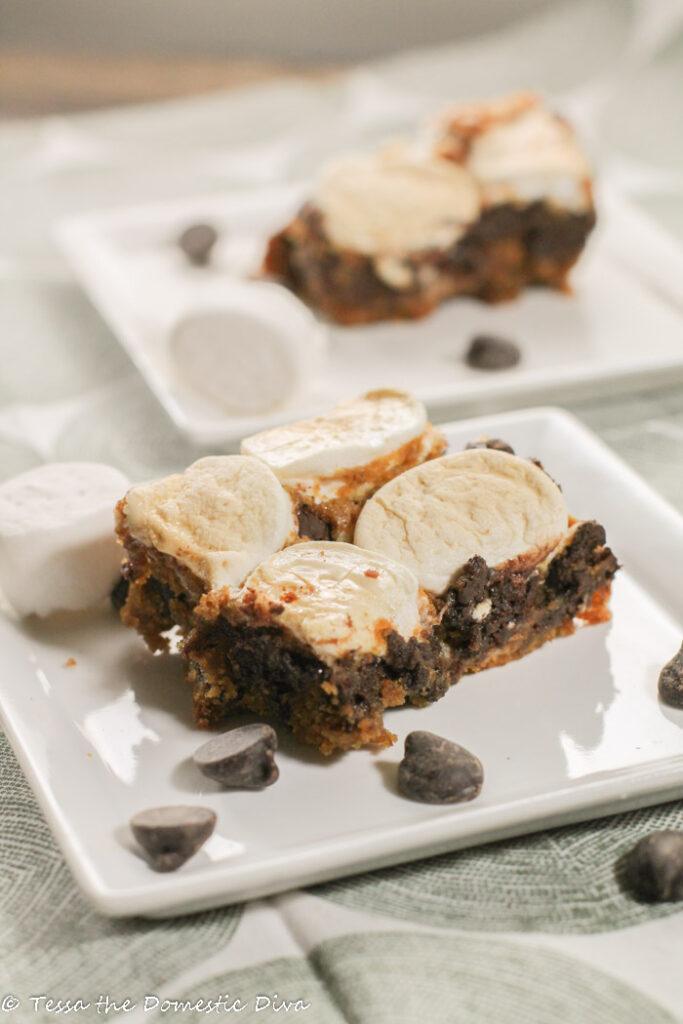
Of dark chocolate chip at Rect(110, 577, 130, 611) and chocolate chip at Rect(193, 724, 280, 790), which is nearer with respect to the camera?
chocolate chip at Rect(193, 724, 280, 790)

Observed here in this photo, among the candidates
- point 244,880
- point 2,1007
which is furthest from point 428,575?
point 2,1007

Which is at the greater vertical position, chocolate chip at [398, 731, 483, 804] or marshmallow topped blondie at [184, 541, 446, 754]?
marshmallow topped blondie at [184, 541, 446, 754]

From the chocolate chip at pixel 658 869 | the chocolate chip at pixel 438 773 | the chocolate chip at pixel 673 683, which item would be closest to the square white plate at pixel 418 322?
the chocolate chip at pixel 673 683

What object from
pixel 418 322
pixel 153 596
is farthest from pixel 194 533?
pixel 418 322

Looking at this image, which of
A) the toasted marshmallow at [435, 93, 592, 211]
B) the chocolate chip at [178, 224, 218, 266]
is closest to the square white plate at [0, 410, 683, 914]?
the toasted marshmallow at [435, 93, 592, 211]

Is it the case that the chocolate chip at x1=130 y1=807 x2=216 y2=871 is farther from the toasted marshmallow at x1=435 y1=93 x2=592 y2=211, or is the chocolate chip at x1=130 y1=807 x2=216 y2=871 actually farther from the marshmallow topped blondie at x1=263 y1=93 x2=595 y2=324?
the toasted marshmallow at x1=435 y1=93 x2=592 y2=211

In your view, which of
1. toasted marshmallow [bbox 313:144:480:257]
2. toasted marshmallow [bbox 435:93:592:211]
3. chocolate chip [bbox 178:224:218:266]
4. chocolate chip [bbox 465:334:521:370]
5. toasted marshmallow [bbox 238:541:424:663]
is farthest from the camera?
chocolate chip [bbox 178:224:218:266]

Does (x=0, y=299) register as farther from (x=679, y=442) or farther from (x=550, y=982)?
(x=550, y=982)
